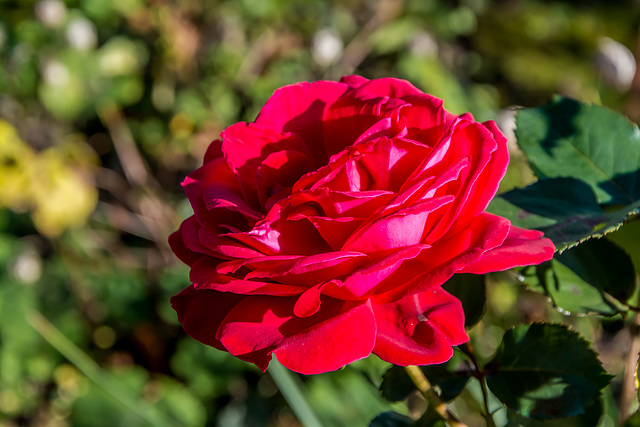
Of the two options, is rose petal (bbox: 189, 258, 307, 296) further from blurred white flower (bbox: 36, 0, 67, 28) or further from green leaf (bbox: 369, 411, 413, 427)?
blurred white flower (bbox: 36, 0, 67, 28)

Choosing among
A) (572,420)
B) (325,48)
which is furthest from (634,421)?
(325,48)

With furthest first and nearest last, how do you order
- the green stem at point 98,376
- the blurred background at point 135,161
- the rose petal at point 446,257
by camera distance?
the blurred background at point 135,161 < the green stem at point 98,376 < the rose petal at point 446,257

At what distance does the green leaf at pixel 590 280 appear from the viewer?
0.35 metres

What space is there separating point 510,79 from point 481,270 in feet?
7.66

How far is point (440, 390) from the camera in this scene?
0.35m

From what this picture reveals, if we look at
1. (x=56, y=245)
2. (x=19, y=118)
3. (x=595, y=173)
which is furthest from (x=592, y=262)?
(x=19, y=118)

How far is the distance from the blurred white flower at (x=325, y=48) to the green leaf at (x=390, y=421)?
1323 millimetres

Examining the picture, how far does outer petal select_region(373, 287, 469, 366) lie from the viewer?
0.87 ft

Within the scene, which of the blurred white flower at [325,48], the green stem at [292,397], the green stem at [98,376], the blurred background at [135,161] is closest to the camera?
the green stem at [292,397]

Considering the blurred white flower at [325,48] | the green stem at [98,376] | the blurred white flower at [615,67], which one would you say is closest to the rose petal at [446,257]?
the green stem at [98,376]

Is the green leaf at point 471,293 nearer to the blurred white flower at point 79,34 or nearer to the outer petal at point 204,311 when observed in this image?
the outer petal at point 204,311

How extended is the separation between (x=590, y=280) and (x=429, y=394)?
14cm

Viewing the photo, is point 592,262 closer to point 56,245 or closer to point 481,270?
point 481,270

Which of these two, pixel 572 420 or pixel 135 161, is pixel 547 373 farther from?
pixel 135 161
